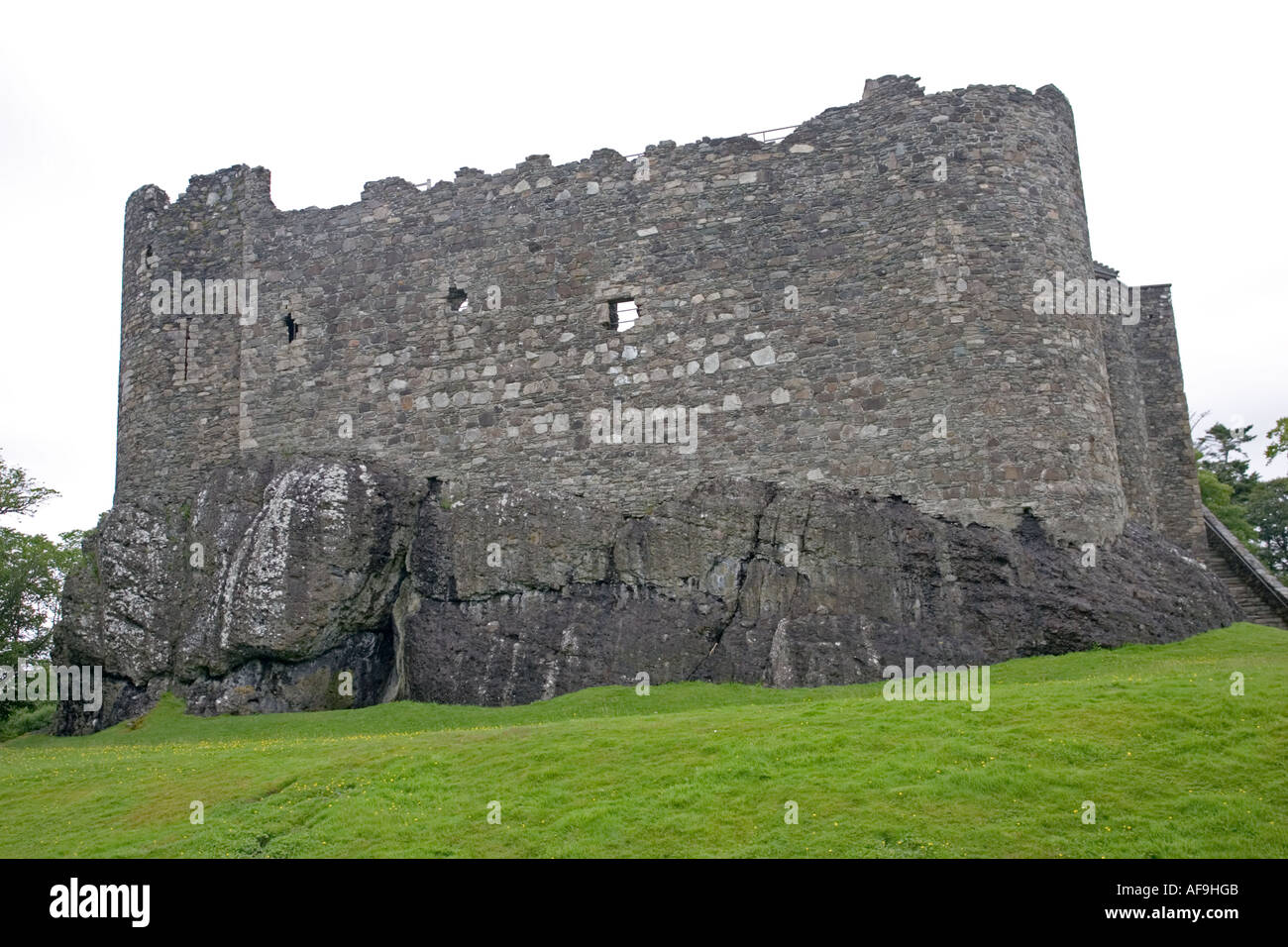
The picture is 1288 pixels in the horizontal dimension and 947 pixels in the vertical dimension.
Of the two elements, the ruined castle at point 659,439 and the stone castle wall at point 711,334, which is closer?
the ruined castle at point 659,439

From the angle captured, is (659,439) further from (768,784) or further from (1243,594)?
(1243,594)

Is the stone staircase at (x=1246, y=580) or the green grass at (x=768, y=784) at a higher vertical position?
the stone staircase at (x=1246, y=580)

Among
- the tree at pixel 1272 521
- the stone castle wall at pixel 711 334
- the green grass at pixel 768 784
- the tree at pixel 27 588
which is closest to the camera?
the green grass at pixel 768 784

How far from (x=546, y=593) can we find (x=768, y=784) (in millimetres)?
11335

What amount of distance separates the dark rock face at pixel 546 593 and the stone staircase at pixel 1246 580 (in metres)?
4.11

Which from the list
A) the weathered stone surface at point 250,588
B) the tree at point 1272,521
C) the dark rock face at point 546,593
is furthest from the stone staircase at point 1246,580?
the tree at point 1272,521

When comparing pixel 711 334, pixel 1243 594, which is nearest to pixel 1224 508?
pixel 1243 594

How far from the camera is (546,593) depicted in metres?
25.6

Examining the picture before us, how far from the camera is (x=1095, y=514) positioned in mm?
23719

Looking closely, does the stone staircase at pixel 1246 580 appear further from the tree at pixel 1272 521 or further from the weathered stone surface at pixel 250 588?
the tree at pixel 1272 521

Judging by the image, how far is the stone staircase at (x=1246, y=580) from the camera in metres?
27.5
